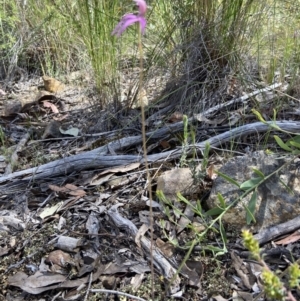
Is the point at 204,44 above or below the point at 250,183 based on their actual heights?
above

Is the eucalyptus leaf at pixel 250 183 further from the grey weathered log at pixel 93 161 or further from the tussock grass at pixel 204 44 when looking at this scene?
the tussock grass at pixel 204 44

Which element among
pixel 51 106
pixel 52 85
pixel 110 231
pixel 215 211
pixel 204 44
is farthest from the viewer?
pixel 52 85

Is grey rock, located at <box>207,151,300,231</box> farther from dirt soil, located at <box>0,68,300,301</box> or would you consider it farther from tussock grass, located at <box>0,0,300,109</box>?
tussock grass, located at <box>0,0,300,109</box>

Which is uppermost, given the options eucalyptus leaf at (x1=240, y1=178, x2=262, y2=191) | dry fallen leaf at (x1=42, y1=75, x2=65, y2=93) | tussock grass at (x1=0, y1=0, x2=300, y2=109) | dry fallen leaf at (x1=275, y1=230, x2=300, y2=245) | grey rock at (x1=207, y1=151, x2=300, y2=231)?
tussock grass at (x1=0, y1=0, x2=300, y2=109)

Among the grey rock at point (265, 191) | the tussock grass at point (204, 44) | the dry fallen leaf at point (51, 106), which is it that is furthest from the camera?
the dry fallen leaf at point (51, 106)

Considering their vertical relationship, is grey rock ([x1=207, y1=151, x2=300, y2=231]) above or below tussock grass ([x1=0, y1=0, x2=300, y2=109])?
below

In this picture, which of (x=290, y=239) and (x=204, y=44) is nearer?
(x=290, y=239)

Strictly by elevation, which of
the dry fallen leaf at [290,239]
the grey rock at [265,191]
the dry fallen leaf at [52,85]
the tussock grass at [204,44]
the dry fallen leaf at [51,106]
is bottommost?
the dry fallen leaf at [51,106]

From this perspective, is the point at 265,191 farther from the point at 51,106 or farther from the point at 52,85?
the point at 52,85

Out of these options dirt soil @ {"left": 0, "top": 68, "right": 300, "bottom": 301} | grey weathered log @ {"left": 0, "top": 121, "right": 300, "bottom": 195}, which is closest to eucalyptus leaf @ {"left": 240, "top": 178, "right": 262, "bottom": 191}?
dirt soil @ {"left": 0, "top": 68, "right": 300, "bottom": 301}

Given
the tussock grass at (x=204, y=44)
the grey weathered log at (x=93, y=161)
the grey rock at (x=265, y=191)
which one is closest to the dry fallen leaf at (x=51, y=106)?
the tussock grass at (x=204, y=44)

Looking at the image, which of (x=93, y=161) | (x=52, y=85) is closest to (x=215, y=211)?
(x=93, y=161)

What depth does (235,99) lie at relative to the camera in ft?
7.61

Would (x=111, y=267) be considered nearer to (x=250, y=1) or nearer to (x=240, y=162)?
(x=240, y=162)
